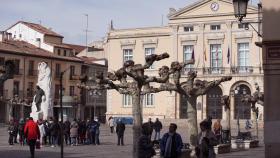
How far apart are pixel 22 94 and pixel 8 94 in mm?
2238

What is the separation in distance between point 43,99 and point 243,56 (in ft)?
120

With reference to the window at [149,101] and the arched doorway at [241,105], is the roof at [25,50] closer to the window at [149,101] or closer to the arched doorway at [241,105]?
the window at [149,101]

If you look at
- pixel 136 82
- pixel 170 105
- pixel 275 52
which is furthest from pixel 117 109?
pixel 275 52

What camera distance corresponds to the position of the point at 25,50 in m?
69.0

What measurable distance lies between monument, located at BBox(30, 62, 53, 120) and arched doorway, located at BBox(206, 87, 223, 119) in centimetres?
3420

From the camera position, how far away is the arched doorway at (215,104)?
62750 mm

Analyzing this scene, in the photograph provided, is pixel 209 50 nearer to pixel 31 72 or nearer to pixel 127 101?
pixel 127 101

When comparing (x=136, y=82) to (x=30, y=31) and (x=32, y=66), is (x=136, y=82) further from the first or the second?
(x=30, y=31)

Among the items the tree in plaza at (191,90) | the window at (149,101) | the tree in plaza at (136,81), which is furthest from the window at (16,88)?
the tree in plaza at (136,81)

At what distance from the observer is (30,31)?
75938mm

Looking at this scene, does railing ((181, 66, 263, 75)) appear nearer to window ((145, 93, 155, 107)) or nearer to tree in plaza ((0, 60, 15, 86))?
window ((145, 93, 155, 107))

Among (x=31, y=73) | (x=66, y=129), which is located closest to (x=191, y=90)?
(x=66, y=129)

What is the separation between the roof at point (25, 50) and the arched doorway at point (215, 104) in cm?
2094

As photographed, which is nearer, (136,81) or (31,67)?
(136,81)
